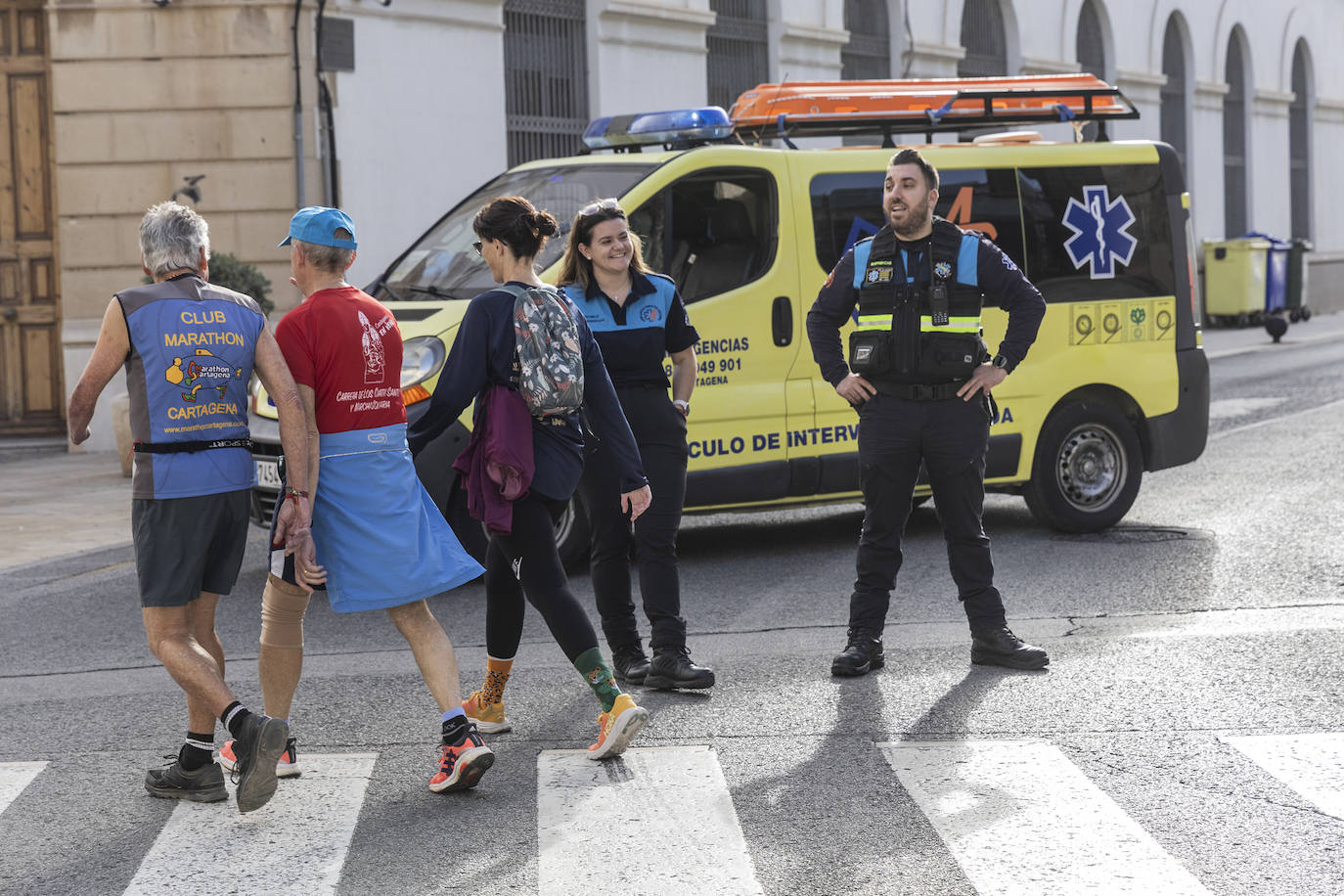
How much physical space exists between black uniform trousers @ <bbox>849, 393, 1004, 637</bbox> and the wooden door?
10829 mm

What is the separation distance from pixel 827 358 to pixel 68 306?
34.7 feet

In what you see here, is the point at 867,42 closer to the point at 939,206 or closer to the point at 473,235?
the point at 939,206

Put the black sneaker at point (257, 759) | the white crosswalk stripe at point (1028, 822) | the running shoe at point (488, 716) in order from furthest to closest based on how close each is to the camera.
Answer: the running shoe at point (488, 716) < the black sneaker at point (257, 759) < the white crosswalk stripe at point (1028, 822)

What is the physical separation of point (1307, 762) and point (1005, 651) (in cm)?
147

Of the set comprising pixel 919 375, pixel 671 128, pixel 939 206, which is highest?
pixel 671 128

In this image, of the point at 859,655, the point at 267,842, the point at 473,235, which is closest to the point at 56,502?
the point at 473,235

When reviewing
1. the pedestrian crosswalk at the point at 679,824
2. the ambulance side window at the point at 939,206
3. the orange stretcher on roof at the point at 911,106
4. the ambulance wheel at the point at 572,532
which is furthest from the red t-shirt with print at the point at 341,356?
the orange stretcher on roof at the point at 911,106

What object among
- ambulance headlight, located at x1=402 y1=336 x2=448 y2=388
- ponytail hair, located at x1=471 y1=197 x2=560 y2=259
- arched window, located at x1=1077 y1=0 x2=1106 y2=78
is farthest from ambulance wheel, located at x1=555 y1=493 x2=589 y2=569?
arched window, located at x1=1077 y1=0 x2=1106 y2=78

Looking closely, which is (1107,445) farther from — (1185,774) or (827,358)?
(1185,774)

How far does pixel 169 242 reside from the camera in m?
4.77

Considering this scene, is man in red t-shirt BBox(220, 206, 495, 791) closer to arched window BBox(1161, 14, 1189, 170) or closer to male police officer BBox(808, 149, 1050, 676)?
male police officer BBox(808, 149, 1050, 676)

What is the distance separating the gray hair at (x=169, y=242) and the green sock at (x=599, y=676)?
157 centimetres

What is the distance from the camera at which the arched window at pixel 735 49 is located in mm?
20125

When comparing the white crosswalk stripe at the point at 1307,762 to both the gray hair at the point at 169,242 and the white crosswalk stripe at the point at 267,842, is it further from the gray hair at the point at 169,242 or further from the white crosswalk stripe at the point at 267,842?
the gray hair at the point at 169,242
